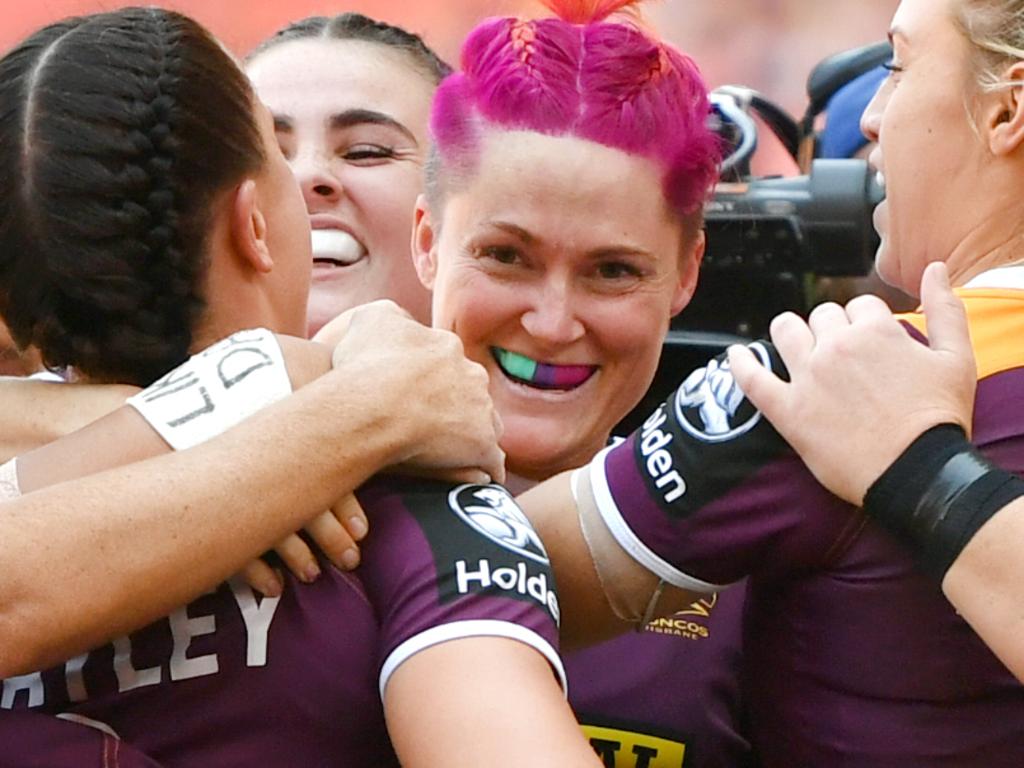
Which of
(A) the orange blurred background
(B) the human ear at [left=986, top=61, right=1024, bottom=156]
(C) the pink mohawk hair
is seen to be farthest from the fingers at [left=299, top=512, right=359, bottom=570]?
(A) the orange blurred background

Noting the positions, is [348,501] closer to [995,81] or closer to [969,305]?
[969,305]

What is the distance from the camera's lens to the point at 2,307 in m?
1.48

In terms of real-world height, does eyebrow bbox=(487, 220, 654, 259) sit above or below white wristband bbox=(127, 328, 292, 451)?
below

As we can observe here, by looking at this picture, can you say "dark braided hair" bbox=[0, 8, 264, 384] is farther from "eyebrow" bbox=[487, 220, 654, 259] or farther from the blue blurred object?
the blue blurred object

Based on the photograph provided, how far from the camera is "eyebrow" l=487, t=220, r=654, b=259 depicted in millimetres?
1937

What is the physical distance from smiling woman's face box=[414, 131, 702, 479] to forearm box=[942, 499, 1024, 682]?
799mm

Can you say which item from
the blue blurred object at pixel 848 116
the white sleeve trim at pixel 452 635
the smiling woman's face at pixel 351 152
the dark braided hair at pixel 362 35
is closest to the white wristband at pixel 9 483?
the white sleeve trim at pixel 452 635

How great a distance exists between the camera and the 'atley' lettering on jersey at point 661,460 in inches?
54.5

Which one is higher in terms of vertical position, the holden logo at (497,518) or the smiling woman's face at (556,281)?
the holden logo at (497,518)

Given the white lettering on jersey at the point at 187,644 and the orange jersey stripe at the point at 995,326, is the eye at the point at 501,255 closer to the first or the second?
the orange jersey stripe at the point at 995,326

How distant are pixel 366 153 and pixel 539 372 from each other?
613mm

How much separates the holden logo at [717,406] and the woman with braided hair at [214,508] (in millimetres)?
176

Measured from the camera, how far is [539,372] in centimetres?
202

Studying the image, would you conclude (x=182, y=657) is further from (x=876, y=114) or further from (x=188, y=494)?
(x=876, y=114)
